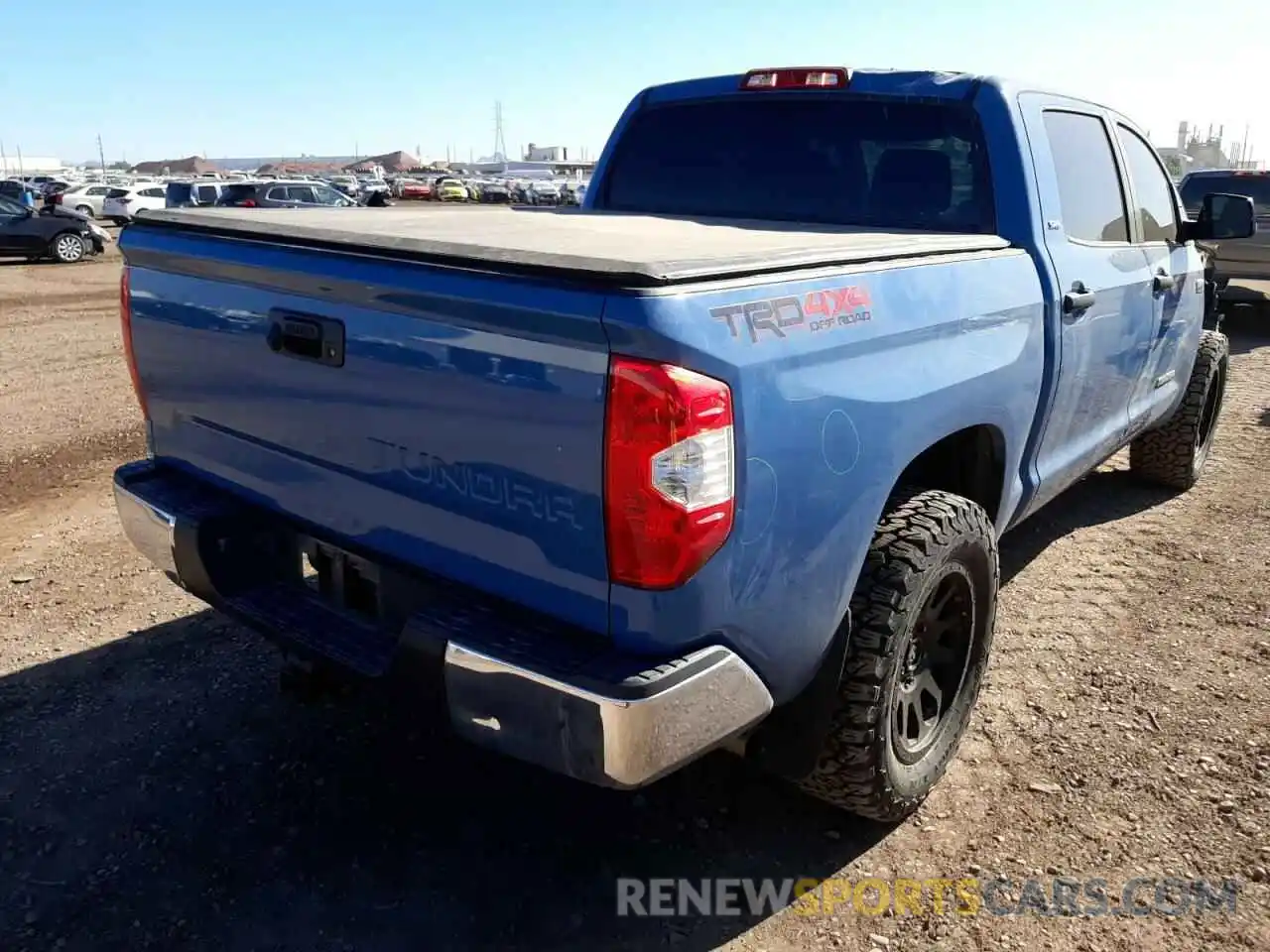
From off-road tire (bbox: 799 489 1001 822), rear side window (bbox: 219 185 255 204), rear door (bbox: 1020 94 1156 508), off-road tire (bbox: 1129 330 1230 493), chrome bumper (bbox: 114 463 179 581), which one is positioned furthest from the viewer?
rear side window (bbox: 219 185 255 204)

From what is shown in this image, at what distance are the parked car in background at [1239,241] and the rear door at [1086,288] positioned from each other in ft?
27.7

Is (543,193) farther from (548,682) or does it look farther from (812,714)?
(548,682)

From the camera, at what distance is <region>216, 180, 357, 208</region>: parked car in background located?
24688 millimetres

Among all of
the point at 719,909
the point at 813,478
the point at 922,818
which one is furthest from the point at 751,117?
the point at 719,909

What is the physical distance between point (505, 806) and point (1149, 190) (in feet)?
12.8

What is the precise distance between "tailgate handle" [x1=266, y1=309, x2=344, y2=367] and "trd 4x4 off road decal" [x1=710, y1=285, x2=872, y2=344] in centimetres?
92

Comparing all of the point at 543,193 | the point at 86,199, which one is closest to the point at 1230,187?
the point at 86,199

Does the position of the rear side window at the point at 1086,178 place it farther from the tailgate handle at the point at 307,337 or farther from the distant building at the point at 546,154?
the distant building at the point at 546,154

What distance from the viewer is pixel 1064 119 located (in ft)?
12.7

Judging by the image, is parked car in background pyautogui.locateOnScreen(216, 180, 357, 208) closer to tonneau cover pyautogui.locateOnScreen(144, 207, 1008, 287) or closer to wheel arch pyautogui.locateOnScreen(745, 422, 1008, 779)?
tonneau cover pyautogui.locateOnScreen(144, 207, 1008, 287)

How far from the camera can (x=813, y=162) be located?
3.92m

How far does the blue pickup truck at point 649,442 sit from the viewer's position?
1969 mm

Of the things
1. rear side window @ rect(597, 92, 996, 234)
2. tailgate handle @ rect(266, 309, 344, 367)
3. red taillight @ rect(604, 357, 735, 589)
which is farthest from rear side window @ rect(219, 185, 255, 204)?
red taillight @ rect(604, 357, 735, 589)

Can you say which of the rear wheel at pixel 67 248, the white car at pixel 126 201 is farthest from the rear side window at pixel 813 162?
the white car at pixel 126 201
